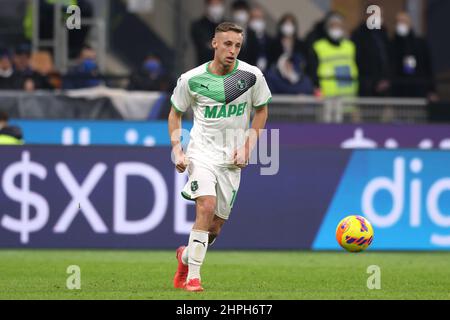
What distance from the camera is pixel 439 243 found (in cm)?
1767

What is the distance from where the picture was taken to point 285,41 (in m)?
22.2

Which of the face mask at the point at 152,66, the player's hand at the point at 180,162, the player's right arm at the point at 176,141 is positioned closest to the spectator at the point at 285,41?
the face mask at the point at 152,66

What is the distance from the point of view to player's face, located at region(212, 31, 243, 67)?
11.8 metres

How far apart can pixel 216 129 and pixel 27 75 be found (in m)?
9.93

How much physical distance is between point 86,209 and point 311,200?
2.96 m

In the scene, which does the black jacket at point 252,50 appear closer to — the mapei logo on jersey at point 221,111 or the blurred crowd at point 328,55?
the blurred crowd at point 328,55

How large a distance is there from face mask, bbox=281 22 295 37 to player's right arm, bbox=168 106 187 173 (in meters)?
10.1

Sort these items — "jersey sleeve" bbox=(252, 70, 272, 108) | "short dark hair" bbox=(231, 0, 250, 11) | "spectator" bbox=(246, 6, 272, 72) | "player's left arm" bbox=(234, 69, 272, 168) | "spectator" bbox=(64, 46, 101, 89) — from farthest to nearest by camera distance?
"short dark hair" bbox=(231, 0, 250, 11) → "spectator" bbox=(246, 6, 272, 72) → "spectator" bbox=(64, 46, 101, 89) → "jersey sleeve" bbox=(252, 70, 272, 108) → "player's left arm" bbox=(234, 69, 272, 168)

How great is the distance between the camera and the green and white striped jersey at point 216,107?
12.1 meters

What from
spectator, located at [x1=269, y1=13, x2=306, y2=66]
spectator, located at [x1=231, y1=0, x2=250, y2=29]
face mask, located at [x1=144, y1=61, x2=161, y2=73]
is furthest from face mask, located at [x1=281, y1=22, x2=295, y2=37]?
face mask, located at [x1=144, y1=61, x2=161, y2=73]

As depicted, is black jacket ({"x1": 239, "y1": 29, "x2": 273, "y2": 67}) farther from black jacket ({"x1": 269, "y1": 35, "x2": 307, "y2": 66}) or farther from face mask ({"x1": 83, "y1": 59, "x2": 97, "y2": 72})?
face mask ({"x1": 83, "y1": 59, "x2": 97, "y2": 72})

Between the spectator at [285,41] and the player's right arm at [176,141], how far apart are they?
32.9ft

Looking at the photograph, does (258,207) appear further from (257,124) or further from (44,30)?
(44,30)
